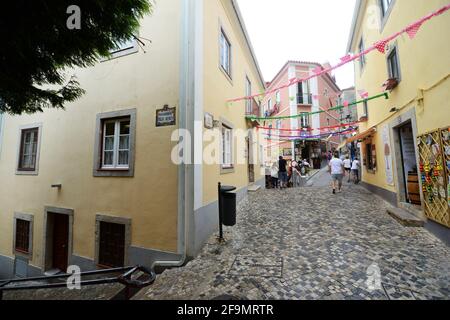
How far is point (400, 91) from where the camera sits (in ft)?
18.9

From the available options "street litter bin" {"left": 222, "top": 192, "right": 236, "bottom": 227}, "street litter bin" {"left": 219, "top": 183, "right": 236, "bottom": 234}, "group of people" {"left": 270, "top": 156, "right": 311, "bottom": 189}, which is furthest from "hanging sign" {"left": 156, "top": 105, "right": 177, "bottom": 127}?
"group of people" {"left": 270, "top": 156, "right": 311, "bottom": 189}

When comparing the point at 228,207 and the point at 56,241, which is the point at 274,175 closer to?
the point at 228,207

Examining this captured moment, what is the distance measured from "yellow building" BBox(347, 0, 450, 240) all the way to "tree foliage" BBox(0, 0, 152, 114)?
561cm

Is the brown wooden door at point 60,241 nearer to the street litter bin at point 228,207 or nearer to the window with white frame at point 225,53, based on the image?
the street litter bin at point 228,207

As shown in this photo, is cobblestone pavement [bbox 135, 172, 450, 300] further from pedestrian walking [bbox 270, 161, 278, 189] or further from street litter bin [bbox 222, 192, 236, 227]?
pedestrian walking [bbox 270, 161, 278, 189]

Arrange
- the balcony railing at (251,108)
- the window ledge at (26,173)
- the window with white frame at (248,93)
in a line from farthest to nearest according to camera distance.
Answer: the balcony railing at (251,108) < the window with white frame at (248,93) < the window ledge at (26,173)

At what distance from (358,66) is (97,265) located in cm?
1402

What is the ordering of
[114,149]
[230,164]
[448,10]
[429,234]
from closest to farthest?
[448,10]
[429,234]
[114,149]
[230,164]

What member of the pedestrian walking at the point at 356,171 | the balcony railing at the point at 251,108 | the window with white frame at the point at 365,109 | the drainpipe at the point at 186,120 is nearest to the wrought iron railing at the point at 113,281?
the drainpipe at the point at 186,120

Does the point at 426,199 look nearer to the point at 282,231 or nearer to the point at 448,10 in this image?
the point at 282,231

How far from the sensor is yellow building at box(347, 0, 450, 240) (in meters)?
3.94

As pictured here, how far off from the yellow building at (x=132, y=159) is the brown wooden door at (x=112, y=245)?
0.08 feet

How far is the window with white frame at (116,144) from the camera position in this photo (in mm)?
4963
